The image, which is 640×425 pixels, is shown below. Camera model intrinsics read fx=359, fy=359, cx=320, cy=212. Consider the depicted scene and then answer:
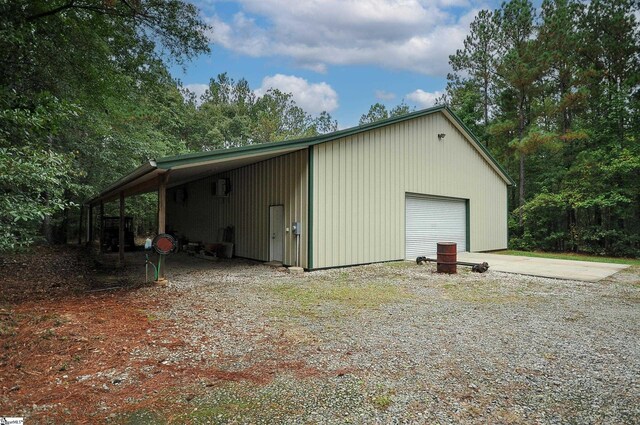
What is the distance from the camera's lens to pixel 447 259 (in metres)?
8.10

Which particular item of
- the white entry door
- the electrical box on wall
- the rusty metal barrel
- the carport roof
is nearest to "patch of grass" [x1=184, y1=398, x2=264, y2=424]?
the carport roof

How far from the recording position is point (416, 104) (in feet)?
112

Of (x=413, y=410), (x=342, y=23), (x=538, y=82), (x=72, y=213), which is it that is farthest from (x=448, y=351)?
(x=72, y=213)

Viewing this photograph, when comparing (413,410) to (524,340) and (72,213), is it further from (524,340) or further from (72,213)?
(72,213)

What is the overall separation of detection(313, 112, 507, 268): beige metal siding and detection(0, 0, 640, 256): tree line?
443 cm

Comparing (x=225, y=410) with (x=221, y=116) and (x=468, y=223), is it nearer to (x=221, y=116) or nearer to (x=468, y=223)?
(x=468, y=223)

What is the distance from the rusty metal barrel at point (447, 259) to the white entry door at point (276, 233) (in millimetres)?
3926

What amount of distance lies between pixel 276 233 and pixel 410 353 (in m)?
6.70

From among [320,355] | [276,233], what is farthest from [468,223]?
[320,355]

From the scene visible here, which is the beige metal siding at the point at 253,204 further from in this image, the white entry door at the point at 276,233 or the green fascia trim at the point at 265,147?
the green fascia trim at the point at 265,147

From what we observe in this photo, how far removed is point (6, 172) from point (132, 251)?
11.1 metres

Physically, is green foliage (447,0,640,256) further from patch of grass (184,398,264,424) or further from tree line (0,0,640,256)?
patch of grass (184,398,264,424)

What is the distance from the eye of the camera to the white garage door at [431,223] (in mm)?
11016

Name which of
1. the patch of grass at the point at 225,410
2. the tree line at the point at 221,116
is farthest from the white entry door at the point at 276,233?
the patch of grass at the point at 225,410
